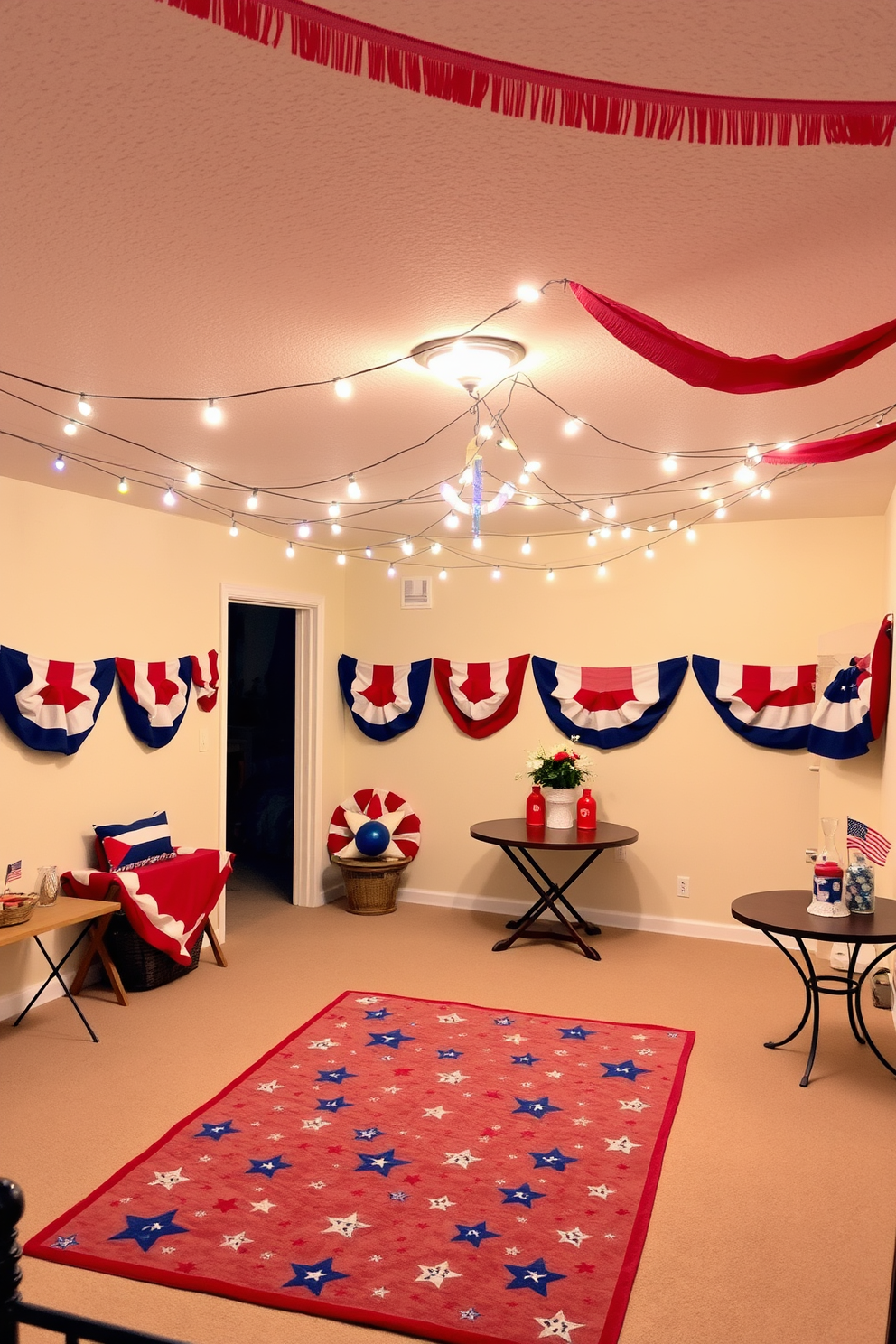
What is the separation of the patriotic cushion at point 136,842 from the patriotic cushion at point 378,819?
4.90 ft

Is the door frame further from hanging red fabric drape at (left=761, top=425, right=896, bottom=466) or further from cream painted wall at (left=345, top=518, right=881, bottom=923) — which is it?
hanging red fabric drape at (left=761, top=425, right=896, bottom=466)

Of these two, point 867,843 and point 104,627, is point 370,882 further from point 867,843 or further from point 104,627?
point 867,843

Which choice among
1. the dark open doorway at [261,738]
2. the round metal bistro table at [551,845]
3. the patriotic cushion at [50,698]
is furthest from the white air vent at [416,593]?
the patriotic cushion at [50,698]

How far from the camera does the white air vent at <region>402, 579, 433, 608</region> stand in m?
6.50

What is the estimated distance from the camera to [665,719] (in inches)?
230

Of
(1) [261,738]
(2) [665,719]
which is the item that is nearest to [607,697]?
(2) [665,719]

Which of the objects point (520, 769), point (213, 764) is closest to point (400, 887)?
point (520, 769)

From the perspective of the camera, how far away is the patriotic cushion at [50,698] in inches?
168

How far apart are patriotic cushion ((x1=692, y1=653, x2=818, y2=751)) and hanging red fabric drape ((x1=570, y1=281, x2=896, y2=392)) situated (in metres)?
3.73

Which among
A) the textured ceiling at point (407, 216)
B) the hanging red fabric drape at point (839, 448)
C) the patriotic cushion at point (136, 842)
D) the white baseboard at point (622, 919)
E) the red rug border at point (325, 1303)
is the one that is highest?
the textured ceiling at point (407, 216)

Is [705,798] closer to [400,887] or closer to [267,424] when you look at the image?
[400,887]

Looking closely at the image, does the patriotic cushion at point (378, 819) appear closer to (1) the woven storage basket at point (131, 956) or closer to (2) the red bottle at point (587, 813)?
(2) the red bottle at point (587, 813)

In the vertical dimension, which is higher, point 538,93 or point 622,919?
point 538,93

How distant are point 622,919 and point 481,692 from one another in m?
Answer: 1.62
